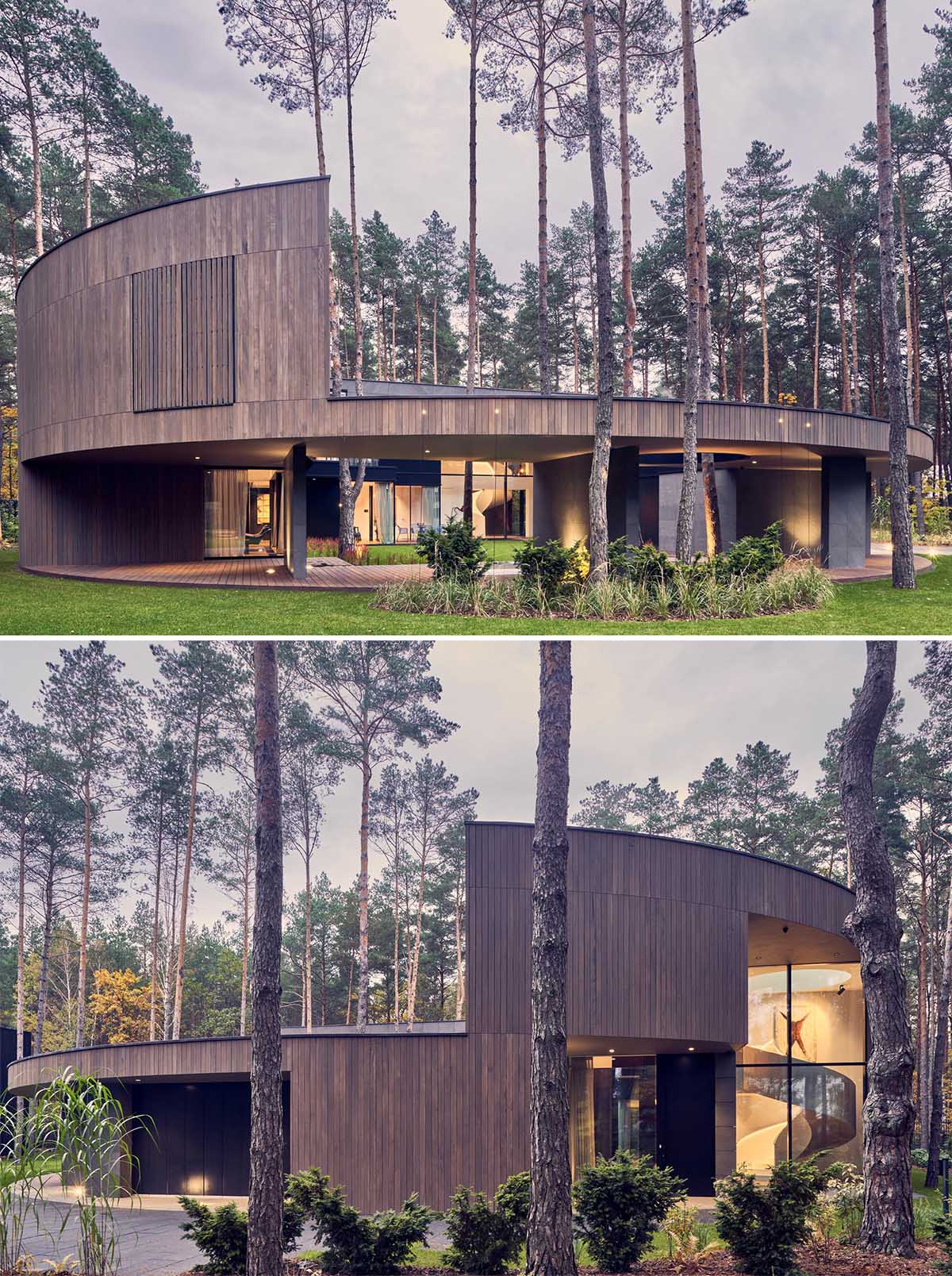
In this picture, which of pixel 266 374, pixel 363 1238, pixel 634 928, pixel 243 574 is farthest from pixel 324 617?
pixel 363 1238

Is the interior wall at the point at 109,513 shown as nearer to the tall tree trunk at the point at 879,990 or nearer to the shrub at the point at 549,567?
the shrub at the point at 549,567

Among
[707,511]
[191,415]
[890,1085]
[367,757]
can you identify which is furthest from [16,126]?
[890,1085]

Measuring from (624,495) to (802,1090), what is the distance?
10.2 m

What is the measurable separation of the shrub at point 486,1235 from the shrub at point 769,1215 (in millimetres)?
1623

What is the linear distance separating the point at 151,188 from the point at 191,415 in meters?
19.6

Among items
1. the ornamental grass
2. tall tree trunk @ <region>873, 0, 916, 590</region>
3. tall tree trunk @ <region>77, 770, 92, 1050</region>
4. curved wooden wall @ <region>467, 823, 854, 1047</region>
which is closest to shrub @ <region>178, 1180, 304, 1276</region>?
curved wooden wall @ <region>467, 823, 854, 1047</region>

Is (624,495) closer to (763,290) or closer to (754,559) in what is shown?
(754,559)

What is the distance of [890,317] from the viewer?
14.2 m

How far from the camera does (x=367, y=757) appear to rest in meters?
23.9

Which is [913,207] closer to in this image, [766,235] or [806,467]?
[766,235]

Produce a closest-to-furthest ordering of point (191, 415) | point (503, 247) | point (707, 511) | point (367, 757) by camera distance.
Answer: point (191, 415) → point (707, 511) → point (367, 757) → point (503, 247)

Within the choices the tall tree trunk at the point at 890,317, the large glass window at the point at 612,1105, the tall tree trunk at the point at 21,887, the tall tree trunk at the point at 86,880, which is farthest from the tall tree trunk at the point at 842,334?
the tall tree trunk at the point at 21,887

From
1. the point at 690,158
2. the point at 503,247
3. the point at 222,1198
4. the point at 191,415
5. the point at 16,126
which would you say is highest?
the point at 503,247

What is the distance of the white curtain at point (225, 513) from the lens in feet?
71.7
